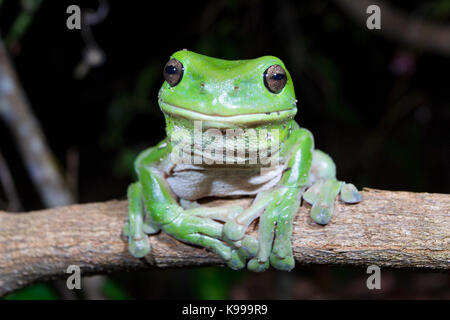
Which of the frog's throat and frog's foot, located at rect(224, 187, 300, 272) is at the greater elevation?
the frog's throat

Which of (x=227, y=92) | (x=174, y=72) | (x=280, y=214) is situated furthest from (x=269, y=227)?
(x=174, y=72)

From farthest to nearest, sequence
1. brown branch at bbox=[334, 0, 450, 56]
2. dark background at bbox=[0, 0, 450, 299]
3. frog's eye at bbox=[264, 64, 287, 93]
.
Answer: dark background at bbox=[0, 0, 450, 299], brown branch at bbox=[334, 0, 450, 56], frog's eye at bbox=[264, 64, 287, 93]

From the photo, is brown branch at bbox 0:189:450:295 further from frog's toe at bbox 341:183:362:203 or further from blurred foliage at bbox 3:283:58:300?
blurred foliage at bbox 3:283:58:300
